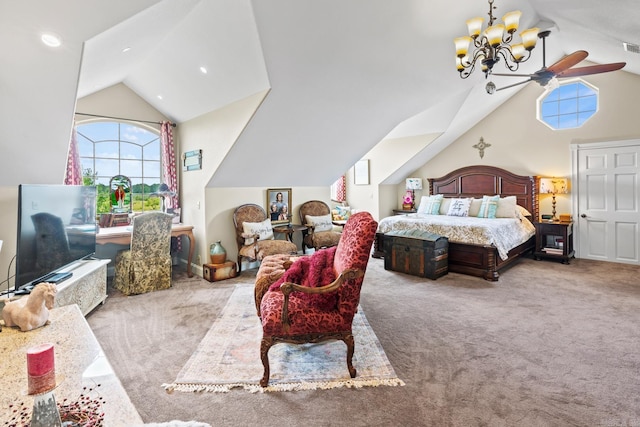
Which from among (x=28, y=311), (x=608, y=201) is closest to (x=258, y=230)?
(x=28, y=311)

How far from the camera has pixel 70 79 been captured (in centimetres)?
247

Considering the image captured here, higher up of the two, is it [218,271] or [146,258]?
[146,258]

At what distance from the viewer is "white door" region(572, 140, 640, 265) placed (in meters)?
5.31

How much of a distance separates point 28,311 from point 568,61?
191 inches

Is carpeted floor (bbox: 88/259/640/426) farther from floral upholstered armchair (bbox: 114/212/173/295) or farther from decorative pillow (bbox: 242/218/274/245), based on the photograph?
decorative pillow (bbox: 242/218/274/245)

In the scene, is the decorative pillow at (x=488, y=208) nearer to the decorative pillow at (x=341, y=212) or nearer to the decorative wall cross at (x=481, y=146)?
the decorative wall cross at (x=481, y=146)

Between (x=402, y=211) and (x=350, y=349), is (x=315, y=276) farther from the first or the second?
(x=402, y=211)

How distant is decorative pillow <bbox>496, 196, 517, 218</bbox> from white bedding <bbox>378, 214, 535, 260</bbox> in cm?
15

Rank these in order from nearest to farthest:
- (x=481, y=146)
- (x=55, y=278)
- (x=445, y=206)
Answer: (x=55, y=278)
(x=445, y=206)
(x=481, y=146)

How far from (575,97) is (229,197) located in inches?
250

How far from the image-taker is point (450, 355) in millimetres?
2637

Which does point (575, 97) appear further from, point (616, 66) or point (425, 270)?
point (425, 270)

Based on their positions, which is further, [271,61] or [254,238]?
[254,238]

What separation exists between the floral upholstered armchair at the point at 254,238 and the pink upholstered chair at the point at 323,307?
2389mm
